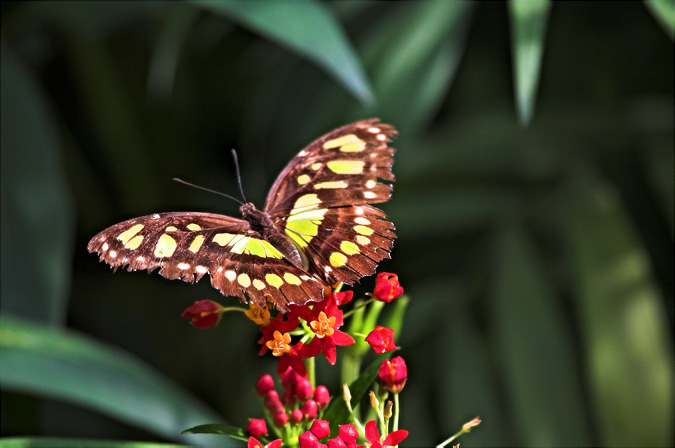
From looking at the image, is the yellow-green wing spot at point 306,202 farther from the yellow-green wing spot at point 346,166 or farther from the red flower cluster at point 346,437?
the red flower cluster at point 346,437

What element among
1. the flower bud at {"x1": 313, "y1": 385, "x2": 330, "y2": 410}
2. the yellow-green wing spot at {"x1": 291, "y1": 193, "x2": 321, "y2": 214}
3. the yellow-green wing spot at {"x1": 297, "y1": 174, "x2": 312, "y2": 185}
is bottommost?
the flower bud at {"x1": 313, "y1": 385, "x2": 330, "y2": 410}

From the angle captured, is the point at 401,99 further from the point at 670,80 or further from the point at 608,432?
the point at 608,432

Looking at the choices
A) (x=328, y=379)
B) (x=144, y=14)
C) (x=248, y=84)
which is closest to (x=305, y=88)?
(x=248, y=84)

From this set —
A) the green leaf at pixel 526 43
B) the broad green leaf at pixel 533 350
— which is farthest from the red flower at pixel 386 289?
the broad green leaf at pixel 533 350

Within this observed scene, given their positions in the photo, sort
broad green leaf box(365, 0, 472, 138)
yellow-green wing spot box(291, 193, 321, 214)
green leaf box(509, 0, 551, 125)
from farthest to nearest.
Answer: broad green leaf box(365, 0, 472, 138)
green leaf box(509, 0, 551, 125)
yellow-green wing spot box(291, 193, 321, 214)

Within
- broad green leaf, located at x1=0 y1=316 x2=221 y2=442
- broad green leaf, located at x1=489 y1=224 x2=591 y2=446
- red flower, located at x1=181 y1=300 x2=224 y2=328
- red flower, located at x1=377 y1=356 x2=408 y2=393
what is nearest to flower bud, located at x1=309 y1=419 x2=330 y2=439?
red flower, located at x1=377 y1=356 x2=408 y2=393

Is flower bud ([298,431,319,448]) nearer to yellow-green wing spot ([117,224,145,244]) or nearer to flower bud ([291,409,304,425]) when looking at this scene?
flower bud ([291,409,304,425])

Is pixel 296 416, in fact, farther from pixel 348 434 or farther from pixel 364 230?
pixel 364 230
